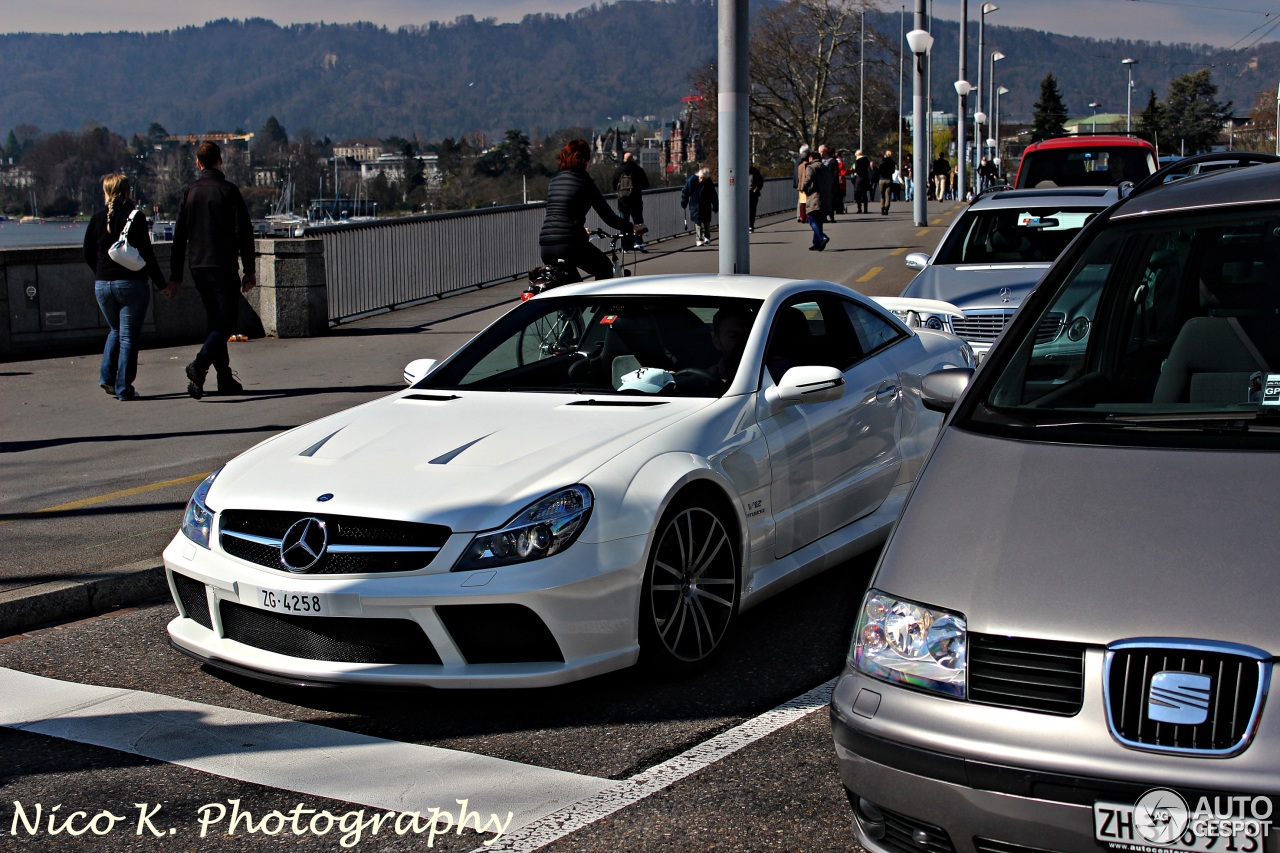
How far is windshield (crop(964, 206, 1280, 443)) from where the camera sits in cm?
371

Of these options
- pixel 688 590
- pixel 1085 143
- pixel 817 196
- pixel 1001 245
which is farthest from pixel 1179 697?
pixel 817 196

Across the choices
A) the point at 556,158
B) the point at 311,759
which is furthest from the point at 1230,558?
the point at 556,158

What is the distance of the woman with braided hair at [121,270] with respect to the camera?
1120cm

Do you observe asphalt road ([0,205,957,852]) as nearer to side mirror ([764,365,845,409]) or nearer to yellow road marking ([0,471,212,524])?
yellow road marking ([0,471,212,524])

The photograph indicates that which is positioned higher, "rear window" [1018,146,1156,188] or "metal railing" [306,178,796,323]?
"rear window" [1018,146,1156,188]

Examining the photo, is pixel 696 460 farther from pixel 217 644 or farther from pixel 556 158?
pixel 556 158

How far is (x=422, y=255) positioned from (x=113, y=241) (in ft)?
29.2

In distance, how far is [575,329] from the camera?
6391 mm

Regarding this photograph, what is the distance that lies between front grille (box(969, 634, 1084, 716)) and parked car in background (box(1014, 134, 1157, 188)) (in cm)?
1642

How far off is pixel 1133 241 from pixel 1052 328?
58 centimetres

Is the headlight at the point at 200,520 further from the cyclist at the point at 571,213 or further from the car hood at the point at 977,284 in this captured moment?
the car hood at the point at 977,284

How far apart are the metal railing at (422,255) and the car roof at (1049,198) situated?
8.13 metres

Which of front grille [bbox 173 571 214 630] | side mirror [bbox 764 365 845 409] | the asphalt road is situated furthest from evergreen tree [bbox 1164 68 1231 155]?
front grille [bbox 173 571 214 630]

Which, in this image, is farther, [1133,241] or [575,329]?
[575,329]
